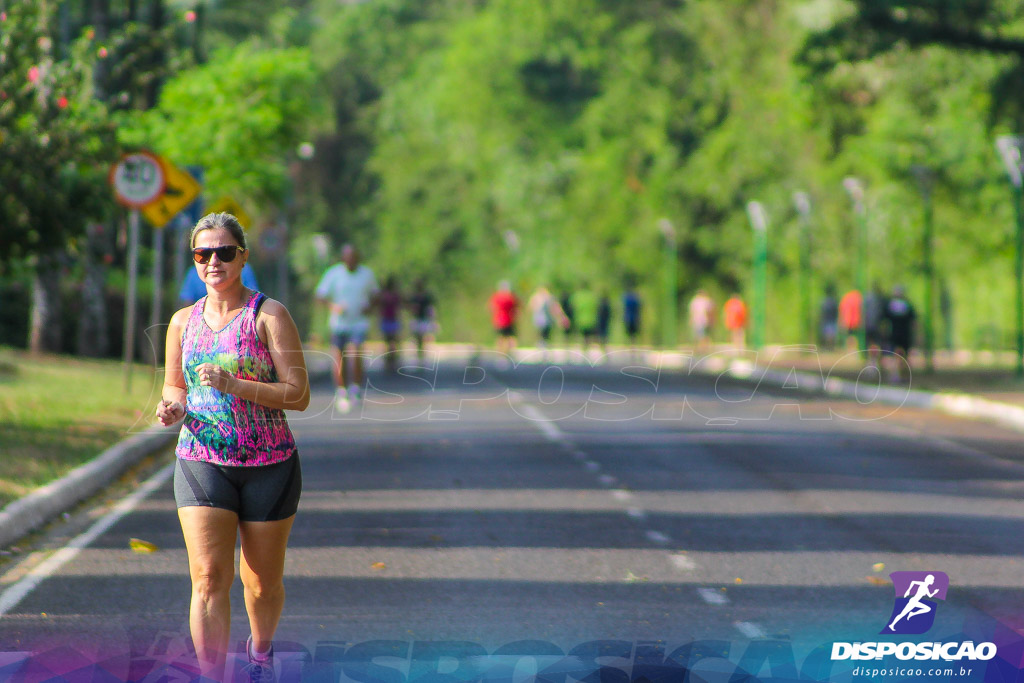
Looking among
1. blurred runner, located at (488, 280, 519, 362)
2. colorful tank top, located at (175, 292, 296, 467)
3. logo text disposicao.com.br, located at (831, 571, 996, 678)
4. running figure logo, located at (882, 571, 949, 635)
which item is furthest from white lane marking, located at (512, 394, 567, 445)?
blurred runner, located at (488, 280, 519, 362)

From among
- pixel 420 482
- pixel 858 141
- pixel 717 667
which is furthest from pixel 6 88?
pixel 858 141

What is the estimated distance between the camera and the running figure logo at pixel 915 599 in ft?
25.6

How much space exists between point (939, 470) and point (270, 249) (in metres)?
26.7

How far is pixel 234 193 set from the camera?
1275 inches

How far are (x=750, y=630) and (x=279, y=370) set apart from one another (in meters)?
2.95

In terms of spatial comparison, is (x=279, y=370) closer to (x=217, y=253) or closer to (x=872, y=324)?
(x=217, y=253)

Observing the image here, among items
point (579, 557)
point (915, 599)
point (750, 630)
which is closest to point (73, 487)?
point (579, 557)

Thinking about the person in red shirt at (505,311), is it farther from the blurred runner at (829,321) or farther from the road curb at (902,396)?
the blurred runner at (829,321)

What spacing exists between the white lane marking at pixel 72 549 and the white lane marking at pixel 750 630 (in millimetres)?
3435

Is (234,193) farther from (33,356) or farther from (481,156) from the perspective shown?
(481,156)

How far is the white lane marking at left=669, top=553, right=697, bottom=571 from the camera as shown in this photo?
30.8 feet

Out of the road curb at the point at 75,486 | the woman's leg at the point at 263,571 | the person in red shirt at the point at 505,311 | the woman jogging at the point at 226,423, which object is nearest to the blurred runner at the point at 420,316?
the person in red shirt at the point at 505,311

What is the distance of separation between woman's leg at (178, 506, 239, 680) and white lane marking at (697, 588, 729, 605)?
10.6ft

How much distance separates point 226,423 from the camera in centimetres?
564
